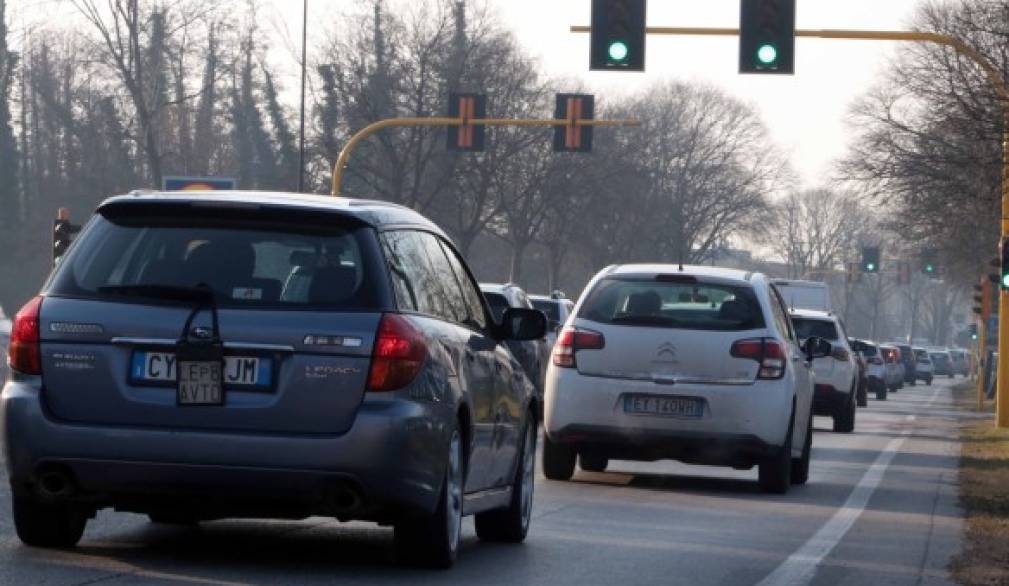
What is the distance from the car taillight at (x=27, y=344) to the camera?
8.99 meters

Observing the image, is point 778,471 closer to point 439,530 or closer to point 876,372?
point 439,530

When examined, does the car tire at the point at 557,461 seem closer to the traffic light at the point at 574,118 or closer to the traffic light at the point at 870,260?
the traffic light at the point at 574,118

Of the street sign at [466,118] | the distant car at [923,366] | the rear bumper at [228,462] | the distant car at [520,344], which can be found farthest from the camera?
the distant car at [923,366]

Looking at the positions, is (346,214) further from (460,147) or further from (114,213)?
(460,147)

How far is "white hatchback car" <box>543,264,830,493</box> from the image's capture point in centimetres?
1584

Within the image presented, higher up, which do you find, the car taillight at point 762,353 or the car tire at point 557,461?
the car taillight at point 762,353

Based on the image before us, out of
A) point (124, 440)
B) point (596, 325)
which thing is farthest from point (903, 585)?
point (596, 325)

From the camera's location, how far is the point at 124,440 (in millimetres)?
8781

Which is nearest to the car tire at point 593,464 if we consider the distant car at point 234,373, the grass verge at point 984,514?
the grass verge at point 984,514

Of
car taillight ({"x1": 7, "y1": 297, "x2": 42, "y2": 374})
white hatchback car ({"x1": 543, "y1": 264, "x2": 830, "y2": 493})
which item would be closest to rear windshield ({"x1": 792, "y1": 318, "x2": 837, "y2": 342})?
white hatchback car ({"x1": 543, "y1": 264, "x2": 830, "y2": 493})

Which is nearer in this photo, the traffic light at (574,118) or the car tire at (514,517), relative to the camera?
the car tire at (514,517)

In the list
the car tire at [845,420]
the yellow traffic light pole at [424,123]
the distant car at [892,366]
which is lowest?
the distant car at [892,366]

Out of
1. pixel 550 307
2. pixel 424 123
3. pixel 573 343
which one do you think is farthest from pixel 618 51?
pixel 550 307

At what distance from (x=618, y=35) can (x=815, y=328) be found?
1144cm
